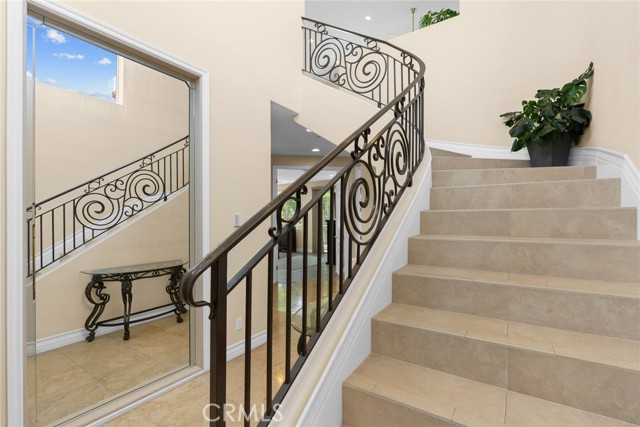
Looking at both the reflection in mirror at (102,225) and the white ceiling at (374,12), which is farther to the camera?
the white ceiling at (374,12)

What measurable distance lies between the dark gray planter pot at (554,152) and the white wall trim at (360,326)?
1616 mm

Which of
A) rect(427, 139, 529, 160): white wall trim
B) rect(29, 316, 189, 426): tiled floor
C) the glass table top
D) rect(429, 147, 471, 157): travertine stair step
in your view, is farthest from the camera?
rect(429, 147, 471, 157): travertine stair step


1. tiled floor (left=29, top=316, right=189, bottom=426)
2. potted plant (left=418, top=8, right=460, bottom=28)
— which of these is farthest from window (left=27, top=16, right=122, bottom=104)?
potted plant (left=418, top=8, right=460, bottom=28)

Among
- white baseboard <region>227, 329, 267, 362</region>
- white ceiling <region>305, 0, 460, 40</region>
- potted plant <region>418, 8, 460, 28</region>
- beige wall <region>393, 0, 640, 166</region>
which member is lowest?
white baseboard <region>227, 329, 267, 362</region>

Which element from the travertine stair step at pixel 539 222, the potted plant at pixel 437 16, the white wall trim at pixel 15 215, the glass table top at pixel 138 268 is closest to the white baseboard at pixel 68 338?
the white wall trim at pixel 15 215

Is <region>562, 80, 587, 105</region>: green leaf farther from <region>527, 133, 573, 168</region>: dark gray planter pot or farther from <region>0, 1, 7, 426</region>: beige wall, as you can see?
<region>0, 1, 7, 426</region>: beige wall

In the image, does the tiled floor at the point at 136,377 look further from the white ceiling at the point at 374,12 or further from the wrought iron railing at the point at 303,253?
the white ceiling at the point at 374,12

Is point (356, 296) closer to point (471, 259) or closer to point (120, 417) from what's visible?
point (471, 259)

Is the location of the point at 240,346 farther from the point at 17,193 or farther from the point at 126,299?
the point at 17,193

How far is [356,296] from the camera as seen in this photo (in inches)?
63.1

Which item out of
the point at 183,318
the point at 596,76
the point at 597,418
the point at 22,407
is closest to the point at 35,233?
the point at 22,407

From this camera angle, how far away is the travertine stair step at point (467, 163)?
3004 mm

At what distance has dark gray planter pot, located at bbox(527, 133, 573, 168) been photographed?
9.52ft

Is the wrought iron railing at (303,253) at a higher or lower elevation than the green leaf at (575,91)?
lower
